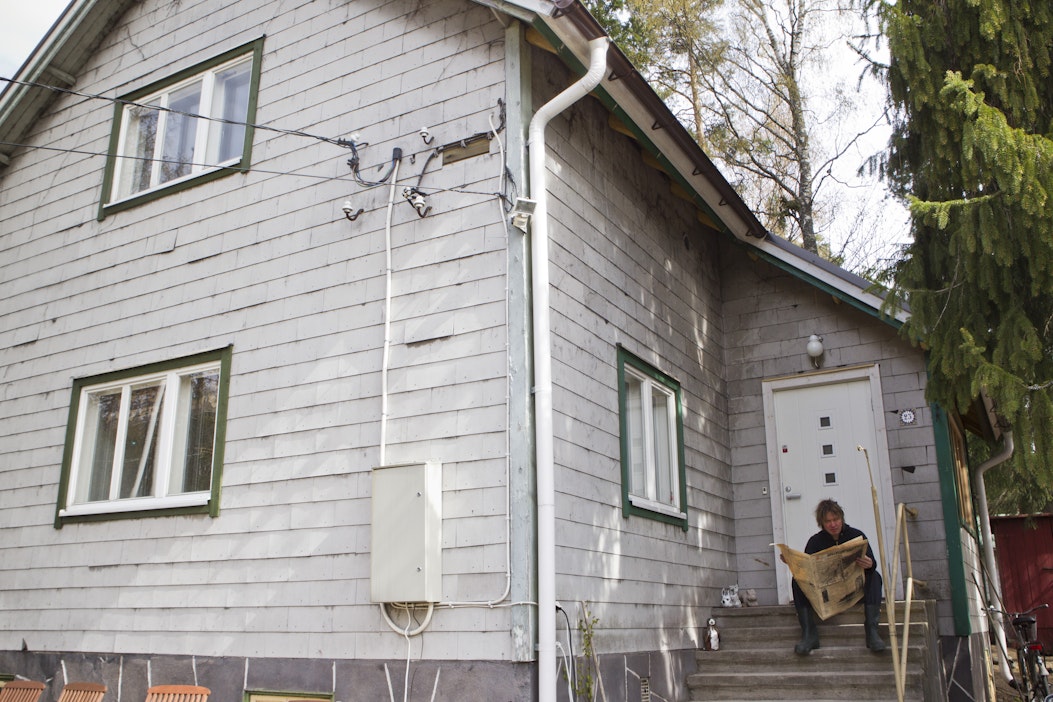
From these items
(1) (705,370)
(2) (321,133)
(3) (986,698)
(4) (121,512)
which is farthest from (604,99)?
(3) (986,698)

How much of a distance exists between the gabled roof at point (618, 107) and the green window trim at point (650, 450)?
1.73 meters

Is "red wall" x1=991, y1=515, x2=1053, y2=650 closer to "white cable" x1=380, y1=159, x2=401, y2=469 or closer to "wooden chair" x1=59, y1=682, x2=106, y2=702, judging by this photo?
"white cable" x1=380, y1=159, x2=401, y2=469

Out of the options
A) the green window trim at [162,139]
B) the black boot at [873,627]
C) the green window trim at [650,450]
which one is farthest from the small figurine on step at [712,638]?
the green window trim at [162,139]

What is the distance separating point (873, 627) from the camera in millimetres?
6746

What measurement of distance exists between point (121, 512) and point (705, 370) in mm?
5201

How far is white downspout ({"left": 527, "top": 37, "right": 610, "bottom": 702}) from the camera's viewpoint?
17.2ft

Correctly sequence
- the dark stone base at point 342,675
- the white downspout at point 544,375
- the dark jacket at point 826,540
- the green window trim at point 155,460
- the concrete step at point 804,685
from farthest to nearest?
the dark jacket at point 826,540 < the green window trim at point 155,460 < the concrete step at point 804,685 < the dark stone base at point 342,675 < the white downspout at point 544,375

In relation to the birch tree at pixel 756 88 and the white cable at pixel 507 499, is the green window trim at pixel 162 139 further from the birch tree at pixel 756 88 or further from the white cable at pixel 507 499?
the birch tree at pixel 756 88

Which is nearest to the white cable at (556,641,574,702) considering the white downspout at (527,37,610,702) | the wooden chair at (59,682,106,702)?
the white downspout at (527,37,610,702)

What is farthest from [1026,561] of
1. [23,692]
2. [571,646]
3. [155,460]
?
[23,692]

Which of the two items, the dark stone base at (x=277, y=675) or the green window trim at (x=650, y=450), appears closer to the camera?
the dark stone base at (x=277, y=675)

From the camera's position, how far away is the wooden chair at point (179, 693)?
18.4 ft

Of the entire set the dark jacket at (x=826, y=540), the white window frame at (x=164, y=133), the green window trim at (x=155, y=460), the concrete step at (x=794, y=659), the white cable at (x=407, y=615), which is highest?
the white window frame at (x=164, y=133)

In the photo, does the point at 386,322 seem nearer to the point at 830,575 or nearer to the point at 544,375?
the point at 544,375
